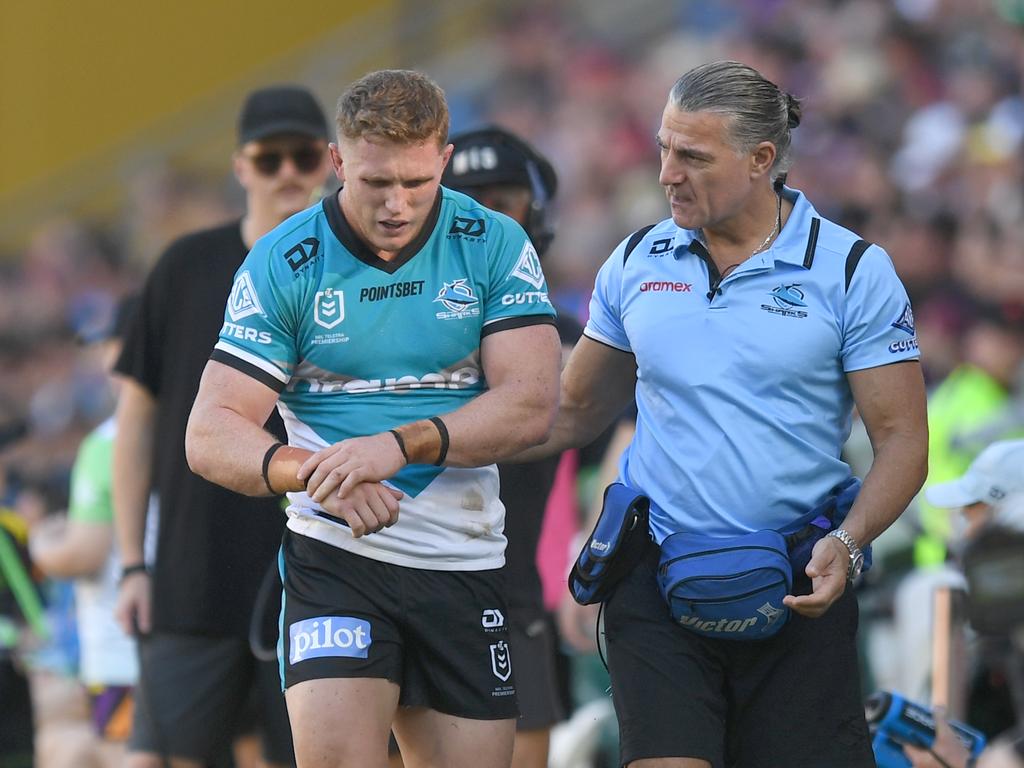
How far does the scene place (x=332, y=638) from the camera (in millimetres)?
4711

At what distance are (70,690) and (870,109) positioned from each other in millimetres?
7354

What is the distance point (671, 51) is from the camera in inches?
651

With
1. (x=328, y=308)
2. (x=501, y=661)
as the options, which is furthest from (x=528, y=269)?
(x=501, y=661)

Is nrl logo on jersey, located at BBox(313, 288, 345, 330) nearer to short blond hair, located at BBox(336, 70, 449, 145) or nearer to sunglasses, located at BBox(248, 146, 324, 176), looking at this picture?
short blond hair, located at BBox(336, 70, 449, 145)

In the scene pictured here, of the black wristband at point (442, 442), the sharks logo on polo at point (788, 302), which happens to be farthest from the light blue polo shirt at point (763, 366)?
the black wristband at point (442, 442)

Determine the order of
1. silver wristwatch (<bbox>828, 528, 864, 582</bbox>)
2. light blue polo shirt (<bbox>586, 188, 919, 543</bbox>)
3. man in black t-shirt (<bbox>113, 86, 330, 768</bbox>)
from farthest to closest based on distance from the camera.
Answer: man in black t-shirt (<bbox>113, 86, 330, 768</bbox>) → light blue polo shirt (<bbox>586, 188, 919, 543</bbox>) → silver wristwatch (<bbox>828, 528, 864, 582</bbox>)

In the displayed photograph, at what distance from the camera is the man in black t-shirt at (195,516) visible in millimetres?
6215

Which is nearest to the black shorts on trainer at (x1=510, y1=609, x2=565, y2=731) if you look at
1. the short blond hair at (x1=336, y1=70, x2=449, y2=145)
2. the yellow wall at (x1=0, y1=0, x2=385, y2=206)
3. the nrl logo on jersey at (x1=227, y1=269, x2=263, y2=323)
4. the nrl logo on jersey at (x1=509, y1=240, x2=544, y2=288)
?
the nrl logo on jersey at (x1=509, y1=240, x2=544, y2=288)

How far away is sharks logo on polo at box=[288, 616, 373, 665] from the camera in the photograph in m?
4.70

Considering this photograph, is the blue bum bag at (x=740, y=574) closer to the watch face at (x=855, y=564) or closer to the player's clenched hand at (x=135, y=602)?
the watch face at (x=855, y=564)

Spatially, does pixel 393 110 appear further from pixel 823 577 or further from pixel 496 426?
pixel 823 577

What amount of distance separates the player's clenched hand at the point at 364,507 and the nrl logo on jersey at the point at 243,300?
598 mm

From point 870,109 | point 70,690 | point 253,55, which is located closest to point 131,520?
point 70,690

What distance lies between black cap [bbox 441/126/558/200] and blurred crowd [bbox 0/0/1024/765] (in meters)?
2.26
